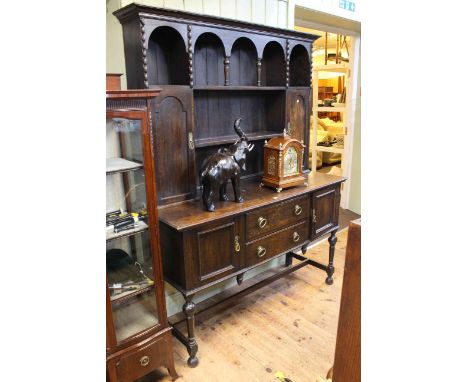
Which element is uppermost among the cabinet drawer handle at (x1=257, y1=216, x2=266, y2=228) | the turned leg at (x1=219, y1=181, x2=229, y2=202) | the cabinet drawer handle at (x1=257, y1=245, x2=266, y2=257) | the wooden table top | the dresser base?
the turned leg at (x1=219, y1=181, x2=229, y2=202)

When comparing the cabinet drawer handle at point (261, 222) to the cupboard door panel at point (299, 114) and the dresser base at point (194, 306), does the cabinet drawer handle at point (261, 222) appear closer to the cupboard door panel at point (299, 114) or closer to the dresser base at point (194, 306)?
the dresser base at point (194, 306)

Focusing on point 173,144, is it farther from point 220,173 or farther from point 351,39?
point 351,39

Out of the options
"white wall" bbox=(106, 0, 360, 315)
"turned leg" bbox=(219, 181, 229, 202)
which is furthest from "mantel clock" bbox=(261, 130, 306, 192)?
"white wall" bbox=(106, 0, 360, 315)

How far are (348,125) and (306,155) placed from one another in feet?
5.05

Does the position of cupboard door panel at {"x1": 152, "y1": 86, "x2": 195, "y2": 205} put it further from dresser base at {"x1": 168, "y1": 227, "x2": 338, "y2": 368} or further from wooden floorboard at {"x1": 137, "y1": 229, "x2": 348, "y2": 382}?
wooden floorboard at {"x1": 137, "y1": 229, "x2": 348, "y2": 382}

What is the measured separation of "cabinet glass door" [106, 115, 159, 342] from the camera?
1.62 metres

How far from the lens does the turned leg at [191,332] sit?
77.3 inches

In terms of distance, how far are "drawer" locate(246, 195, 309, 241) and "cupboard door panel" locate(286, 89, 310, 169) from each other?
20.9 inches

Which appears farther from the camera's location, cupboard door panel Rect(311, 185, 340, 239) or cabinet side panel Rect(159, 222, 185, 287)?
cupboard door panel Rect(311, 185, 340, 239)

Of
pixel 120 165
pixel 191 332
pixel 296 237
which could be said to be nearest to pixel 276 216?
pixel 296 237

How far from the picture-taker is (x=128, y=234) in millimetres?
1688

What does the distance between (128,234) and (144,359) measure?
649mm
